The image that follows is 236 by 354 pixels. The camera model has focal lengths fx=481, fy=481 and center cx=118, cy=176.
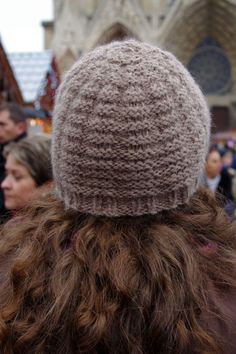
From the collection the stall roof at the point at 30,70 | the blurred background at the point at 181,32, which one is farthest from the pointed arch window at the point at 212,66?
the stall roof at the point at 30,70

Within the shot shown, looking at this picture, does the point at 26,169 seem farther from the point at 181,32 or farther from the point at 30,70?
the point at 181,32

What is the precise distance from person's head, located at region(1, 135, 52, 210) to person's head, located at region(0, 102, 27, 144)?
1111 mm

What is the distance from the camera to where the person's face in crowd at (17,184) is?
2.77m

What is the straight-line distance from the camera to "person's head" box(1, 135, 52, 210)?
2.75m

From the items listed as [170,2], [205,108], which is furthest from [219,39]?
[205,108]

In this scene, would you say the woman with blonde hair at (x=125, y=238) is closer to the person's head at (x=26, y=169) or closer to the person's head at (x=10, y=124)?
the person's head at (x=26, y=169)

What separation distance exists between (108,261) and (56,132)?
32 centimetres

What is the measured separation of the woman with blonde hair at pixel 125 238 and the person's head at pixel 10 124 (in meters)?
2.84

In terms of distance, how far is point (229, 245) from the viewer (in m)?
1.17

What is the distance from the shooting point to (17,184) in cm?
279

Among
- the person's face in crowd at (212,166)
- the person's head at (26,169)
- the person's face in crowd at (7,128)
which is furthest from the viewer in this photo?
the person's face in crowd at (212,166)

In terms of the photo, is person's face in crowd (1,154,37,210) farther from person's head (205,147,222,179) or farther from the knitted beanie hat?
person's head (205,147,222,179)

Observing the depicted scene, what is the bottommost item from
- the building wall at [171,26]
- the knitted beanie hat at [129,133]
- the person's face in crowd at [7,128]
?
the person's face in crowd at [7,128]

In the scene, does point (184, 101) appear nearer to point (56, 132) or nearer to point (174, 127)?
point (174, 127)
